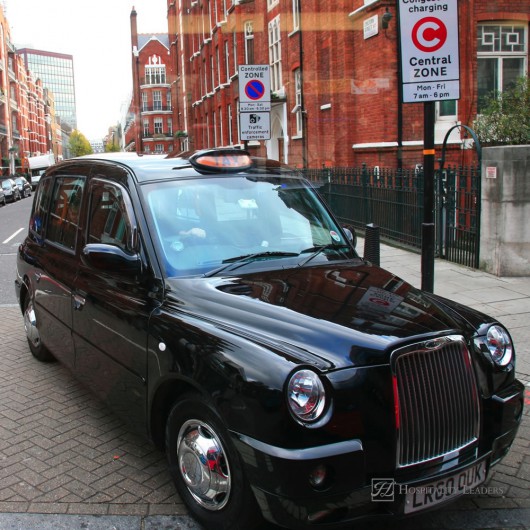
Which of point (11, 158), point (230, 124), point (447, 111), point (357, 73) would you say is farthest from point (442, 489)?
point (11, 158)

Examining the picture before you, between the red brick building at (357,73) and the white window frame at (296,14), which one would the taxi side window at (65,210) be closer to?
the red brick building at (357,73)

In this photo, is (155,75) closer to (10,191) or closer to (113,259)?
(10,191)

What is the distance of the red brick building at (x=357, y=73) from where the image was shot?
1488 centimetres

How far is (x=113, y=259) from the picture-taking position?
3.51 meters

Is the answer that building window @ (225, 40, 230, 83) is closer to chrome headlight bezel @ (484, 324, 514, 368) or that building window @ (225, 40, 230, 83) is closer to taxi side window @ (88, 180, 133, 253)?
taxi side window @ (88, 180, 133, 253)

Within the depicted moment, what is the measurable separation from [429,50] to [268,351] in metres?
3.50

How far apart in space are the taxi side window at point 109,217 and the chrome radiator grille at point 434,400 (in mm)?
1851

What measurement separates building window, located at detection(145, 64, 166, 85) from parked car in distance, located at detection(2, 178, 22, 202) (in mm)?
51606

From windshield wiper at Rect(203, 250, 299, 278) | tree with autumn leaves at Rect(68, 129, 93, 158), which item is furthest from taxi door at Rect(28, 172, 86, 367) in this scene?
tree with autumn leaves at Rect(68, 129, 93, 158)

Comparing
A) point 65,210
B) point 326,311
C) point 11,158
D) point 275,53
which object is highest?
point 275,53

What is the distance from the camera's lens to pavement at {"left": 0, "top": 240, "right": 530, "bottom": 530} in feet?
10.3

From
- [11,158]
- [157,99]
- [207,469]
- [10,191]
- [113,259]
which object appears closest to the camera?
[207,469]

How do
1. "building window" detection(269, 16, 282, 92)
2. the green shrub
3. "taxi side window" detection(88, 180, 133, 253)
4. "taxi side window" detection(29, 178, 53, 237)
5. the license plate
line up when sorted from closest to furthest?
the license plate, "taxi side window" detection(88, 180, 133, 253), "taxi side window" detection(29, 178, 53, 237), the green shrub, "building window" detection(269, 16, 282, 92)

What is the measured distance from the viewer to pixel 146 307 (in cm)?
343
